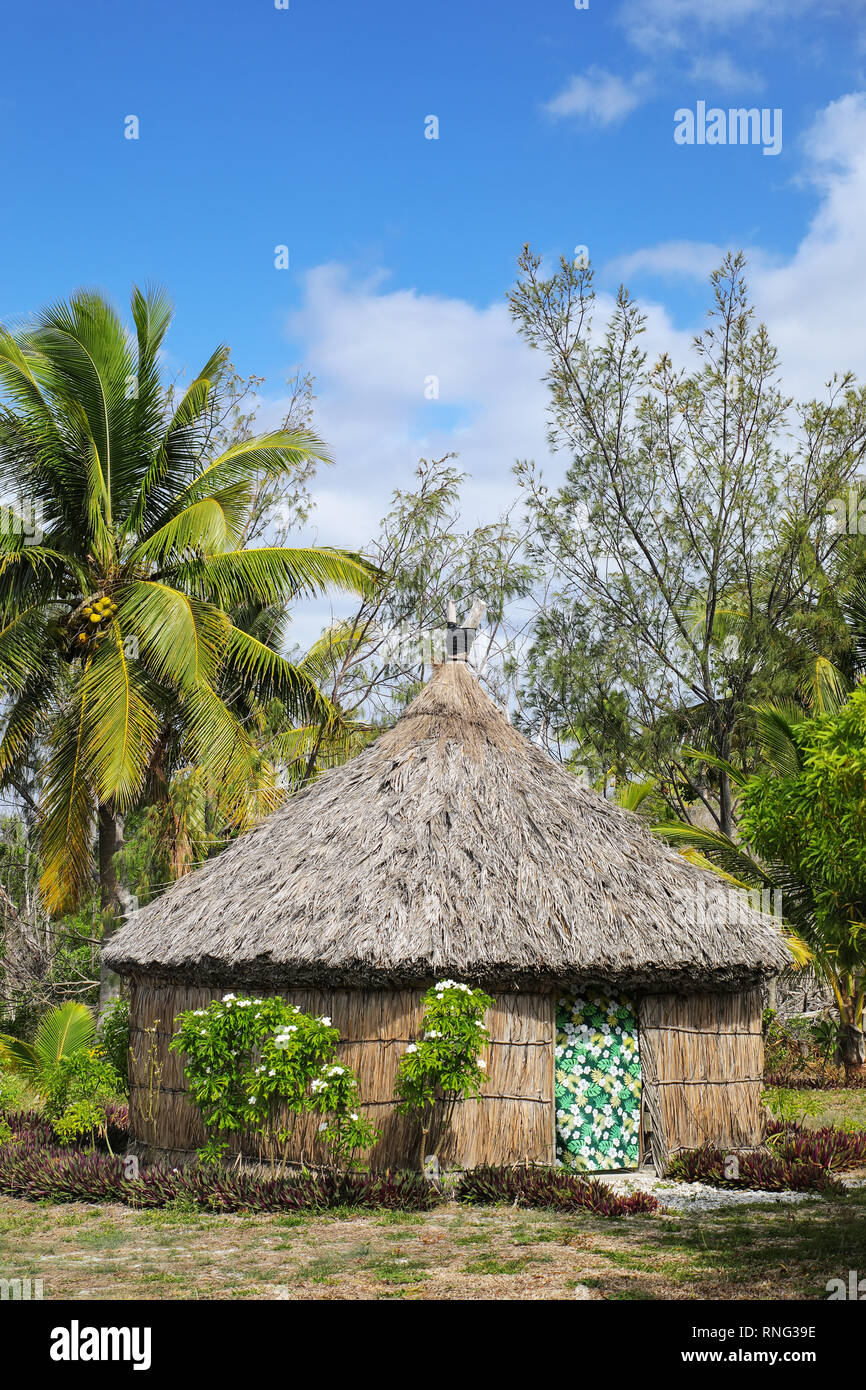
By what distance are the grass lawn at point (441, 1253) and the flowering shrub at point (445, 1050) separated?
38.8 inches

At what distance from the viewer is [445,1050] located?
10.0 m

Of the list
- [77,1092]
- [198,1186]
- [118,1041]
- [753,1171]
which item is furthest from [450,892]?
[118,1041]

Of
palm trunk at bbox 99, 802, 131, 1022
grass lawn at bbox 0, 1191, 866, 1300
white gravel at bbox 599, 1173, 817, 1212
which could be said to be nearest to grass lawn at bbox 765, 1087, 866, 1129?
white gravel at bbox 599, 1173, 817, 1212

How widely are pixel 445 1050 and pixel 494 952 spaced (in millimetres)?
992

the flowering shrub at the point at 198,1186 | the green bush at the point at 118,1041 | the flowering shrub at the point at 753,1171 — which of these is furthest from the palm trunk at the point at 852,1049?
the green bush at the point at 118,1041

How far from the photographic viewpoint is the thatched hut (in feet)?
35.1

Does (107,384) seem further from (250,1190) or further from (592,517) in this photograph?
(250,1190)

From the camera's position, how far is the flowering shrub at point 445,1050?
→ 1003cm

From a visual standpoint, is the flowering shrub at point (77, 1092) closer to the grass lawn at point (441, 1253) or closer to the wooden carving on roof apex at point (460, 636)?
the grass lawn at point (441, 1253)

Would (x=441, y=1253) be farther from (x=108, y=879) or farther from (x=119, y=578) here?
(x=119, y=578)

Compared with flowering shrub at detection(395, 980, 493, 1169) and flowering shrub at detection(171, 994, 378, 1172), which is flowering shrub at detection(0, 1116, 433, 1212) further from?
flowering shrub at detection(395, 980, 493, 1169)
